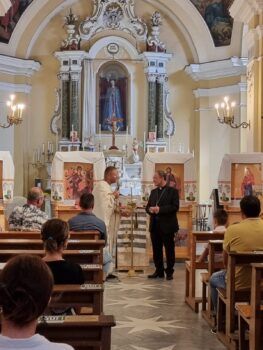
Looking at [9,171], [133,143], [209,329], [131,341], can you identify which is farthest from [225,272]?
[133,143]

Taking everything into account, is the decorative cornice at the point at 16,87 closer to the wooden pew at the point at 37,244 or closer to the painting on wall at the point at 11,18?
the painting on wall at the point at 11,18

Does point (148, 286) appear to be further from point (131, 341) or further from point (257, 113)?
point (257, 113)

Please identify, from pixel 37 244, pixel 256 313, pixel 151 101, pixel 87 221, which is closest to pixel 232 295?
pixel 256 313

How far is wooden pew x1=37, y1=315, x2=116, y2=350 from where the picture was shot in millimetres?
3301

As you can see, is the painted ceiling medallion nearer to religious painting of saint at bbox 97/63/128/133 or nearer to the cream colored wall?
the cream colored wall

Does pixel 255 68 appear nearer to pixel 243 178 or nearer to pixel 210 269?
pixel 243 178

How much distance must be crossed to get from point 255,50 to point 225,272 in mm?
6911

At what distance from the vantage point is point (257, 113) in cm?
1223

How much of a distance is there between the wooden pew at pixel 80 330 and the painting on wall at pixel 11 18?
51.5ft

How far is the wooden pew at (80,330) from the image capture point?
130 inches

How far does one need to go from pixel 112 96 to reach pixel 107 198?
939 centimetres

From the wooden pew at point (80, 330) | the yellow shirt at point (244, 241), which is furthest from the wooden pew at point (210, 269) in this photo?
the wooden pew at point (80, 330)

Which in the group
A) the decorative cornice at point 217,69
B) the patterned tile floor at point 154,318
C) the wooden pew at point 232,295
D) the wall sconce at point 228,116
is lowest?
the patterned tile floor at point 154,318

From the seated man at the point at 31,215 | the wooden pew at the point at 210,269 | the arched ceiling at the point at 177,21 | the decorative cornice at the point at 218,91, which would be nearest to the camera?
the wooden pew at the point at 210,269
